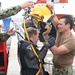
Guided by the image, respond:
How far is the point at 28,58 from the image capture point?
2.16 metres

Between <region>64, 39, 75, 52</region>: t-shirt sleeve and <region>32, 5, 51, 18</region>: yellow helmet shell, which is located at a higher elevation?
<region>32, 5, 51, 18</region>: yellow helmet shell

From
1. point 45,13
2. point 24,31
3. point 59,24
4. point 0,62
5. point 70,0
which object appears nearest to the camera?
point 24,31

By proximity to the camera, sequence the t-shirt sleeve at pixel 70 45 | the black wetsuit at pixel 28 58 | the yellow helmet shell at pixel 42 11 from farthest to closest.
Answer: the t-shirt sleeve at pixel 70 45, the yellow helmet shell at pixel 42 11, the black wetsuit at pixel 28 58

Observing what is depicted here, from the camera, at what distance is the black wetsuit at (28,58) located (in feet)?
6.67

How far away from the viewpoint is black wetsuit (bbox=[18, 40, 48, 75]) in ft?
6.67

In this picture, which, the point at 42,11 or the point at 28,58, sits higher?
the point at 42,11

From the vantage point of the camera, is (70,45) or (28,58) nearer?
(28,58)

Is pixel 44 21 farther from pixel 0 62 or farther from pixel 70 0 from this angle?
pixel 70 0

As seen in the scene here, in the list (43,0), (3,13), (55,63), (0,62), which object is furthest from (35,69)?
(43,0)

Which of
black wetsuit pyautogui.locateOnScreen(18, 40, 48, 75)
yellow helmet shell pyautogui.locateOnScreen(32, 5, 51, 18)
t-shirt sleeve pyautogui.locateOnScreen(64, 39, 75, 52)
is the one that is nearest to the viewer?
black wetsuit pyautogui.locateOnScreen(18, 40, 48, 75)

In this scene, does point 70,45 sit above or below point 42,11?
below

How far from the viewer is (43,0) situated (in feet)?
18.5

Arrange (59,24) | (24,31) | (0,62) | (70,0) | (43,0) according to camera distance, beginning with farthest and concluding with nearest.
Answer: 1. (70,0)
2. (43,0)
3. (0,62)
4. (59,24)
5. (24,31)

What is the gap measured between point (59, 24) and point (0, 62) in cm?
148
